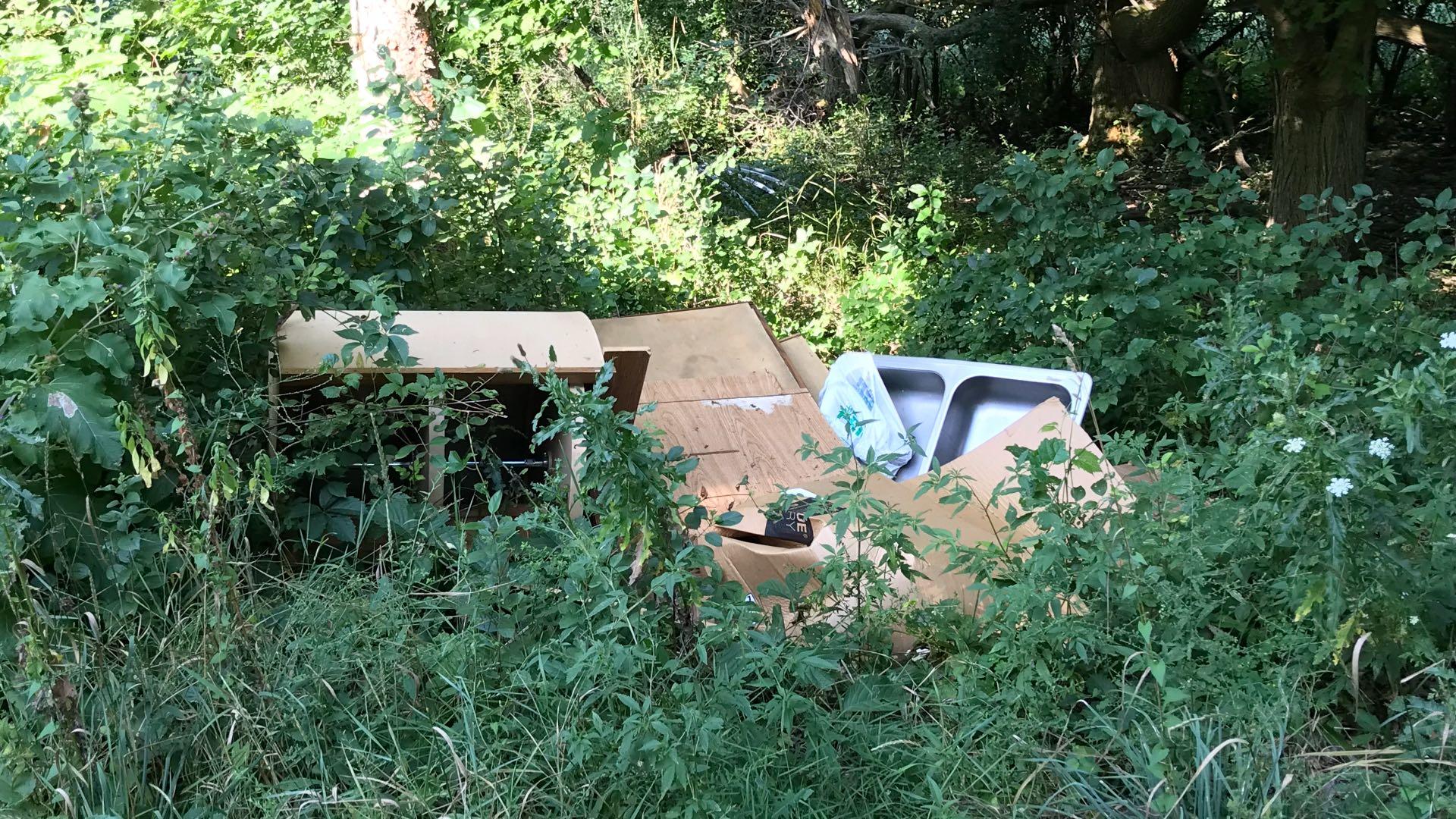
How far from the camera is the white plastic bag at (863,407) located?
15.4 feet

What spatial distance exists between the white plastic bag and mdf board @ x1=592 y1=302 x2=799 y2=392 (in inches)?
8.2

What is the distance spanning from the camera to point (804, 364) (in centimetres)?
539

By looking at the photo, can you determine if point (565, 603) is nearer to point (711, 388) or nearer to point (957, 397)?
point (711, 388)

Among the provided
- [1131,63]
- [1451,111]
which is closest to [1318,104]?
A: [1131,63]

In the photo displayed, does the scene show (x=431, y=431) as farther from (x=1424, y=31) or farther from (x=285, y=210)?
(x=1424, y=31)

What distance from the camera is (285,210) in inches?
157

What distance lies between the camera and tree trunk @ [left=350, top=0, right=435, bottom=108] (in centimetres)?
599

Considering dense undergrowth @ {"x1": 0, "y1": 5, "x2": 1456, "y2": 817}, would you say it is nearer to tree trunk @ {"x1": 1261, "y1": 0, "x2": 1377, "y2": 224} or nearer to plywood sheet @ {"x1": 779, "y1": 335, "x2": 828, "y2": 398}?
plywood sheet @ {"x1": 779, "y1": 335, "x2": 828, "y2": 398}

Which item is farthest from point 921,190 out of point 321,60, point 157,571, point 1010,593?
point 321,60

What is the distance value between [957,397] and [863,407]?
1.48 feet

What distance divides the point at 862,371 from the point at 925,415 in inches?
15.8

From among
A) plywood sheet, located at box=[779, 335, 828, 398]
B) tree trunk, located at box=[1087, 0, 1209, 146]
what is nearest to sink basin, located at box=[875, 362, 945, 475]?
Answer: plywood sheet, located at box=[779, 335, 828, 398]

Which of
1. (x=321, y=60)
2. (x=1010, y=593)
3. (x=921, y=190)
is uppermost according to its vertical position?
(x=1010, y=593)

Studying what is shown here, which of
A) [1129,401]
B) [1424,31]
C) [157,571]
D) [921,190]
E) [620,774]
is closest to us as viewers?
[620,774]
